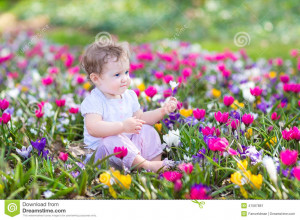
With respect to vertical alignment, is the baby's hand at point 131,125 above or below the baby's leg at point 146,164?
above

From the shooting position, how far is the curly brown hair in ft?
6.59

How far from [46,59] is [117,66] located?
314cm

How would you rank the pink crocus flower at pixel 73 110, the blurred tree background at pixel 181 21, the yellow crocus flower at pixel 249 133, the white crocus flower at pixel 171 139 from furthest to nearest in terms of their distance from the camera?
1. the blurred tree background at pixel 181 21
2. the pink crocus flower at pixel 73 110
3. the yellow crocus flower at pixel 249 133
4. the white crocus flower at pixel 171 139

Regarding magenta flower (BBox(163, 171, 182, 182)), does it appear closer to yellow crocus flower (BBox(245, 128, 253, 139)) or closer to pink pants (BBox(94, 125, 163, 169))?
pink pants (BBox(94, 125, 163, 169))

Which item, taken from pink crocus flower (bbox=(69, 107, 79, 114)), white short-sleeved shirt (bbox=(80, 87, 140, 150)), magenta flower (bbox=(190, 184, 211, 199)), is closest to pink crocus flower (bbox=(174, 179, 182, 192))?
magenta flower (bbox=(190, 184, 211, 199))

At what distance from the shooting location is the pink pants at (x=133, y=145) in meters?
2.05

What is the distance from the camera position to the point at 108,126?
201cm

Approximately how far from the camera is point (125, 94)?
87.7 inches

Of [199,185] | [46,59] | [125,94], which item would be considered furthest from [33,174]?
[46,59]

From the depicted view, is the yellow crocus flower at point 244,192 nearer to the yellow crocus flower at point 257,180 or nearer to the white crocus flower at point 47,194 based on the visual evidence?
the yellow crocus flower at point 257,180

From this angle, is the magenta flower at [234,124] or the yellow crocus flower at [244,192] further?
the magenta flower at [234,124]

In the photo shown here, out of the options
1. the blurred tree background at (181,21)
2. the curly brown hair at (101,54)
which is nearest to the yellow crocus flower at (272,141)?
the curly brown hair at (101,54)
